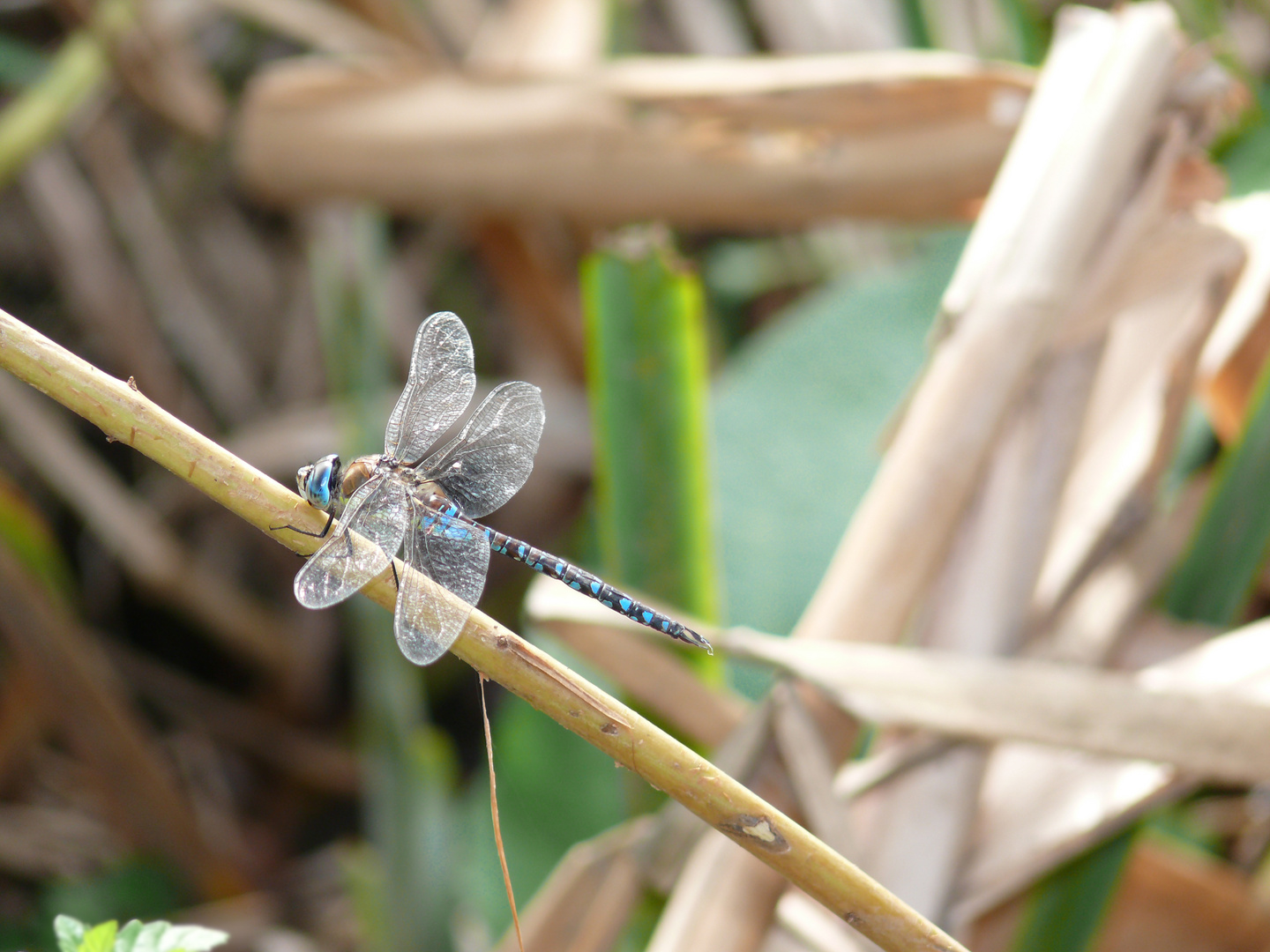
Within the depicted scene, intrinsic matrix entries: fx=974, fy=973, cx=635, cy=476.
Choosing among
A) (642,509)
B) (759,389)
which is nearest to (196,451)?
(642,509)

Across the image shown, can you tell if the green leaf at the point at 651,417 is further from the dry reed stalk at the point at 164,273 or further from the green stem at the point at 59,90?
the dry reed stalk at the point at 164,273

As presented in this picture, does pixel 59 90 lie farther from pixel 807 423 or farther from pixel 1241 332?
pixel 1241 332

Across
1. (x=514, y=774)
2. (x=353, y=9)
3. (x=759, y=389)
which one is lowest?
(x=514, y=774)

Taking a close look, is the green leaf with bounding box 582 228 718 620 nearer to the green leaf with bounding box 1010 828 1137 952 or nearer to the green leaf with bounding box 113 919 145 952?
the green leaf with bounding box 1010 828 1137 952

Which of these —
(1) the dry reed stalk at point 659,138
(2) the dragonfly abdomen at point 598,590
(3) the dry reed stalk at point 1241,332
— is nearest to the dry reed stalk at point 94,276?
(1) the dry reed stalk at point 659,138

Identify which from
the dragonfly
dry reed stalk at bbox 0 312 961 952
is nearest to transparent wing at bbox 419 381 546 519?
the dragonfly

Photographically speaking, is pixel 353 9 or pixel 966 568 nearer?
pixel 966 568

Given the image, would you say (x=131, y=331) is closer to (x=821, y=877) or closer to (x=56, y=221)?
(x=56, y=221)
